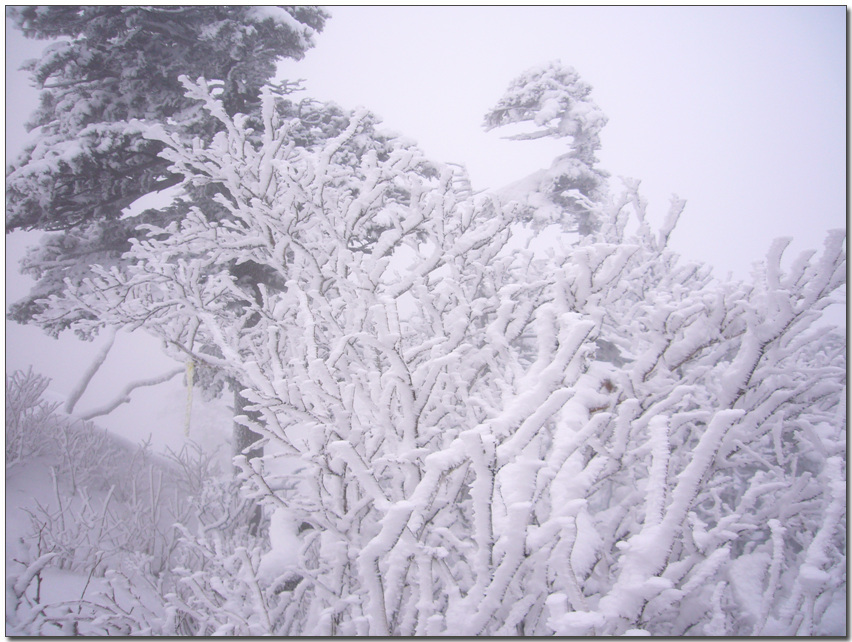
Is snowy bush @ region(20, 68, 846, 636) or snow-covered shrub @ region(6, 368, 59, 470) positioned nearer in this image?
snowy bush @ region(20, 68, 846, 636)

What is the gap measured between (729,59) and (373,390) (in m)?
5.66

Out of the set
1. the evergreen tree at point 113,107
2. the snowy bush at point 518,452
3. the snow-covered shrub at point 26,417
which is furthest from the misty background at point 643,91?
the snowy bush at point 518,452

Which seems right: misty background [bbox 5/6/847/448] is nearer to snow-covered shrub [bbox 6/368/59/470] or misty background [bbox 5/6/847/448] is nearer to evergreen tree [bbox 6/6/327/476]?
evergreen tree [bbox 6/6/327/476]

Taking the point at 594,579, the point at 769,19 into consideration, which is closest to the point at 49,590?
the point at 594,579

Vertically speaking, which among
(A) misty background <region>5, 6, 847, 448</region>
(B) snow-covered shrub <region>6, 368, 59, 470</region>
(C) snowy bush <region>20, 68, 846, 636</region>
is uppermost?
(A) misty background <region>5, 6, 847, 448</region>

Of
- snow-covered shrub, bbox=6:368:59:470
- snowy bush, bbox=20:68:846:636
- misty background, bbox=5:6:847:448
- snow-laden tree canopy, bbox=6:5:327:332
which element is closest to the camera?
snowy bush, bbox=20:68:846:636

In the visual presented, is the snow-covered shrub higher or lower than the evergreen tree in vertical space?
lower

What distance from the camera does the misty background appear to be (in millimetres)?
3645

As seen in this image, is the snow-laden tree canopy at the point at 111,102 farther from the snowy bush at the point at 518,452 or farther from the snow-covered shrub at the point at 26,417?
the snowy bush at the point at 518,452

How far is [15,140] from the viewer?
4.43m

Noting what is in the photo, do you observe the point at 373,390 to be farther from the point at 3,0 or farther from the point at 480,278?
the point at 3,0

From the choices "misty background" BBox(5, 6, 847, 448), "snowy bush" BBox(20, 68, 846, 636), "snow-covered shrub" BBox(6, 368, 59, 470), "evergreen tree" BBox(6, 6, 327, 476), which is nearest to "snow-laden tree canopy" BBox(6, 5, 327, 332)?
"evergreen tree" BBox(6, 6, 327, 476)

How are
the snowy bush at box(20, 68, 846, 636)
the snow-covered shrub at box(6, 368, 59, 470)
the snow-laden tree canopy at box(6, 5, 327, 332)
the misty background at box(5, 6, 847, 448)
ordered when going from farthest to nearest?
the snow-covered shrub at box(6, 368, 59, 470)
the snow-laden tree canopy at box(6, 5, 327, 332)
the misty background at box(5, 6, 847, 448)
the snowy bush at box(20, 68, 846, 636)

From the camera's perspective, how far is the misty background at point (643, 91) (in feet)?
12.0
